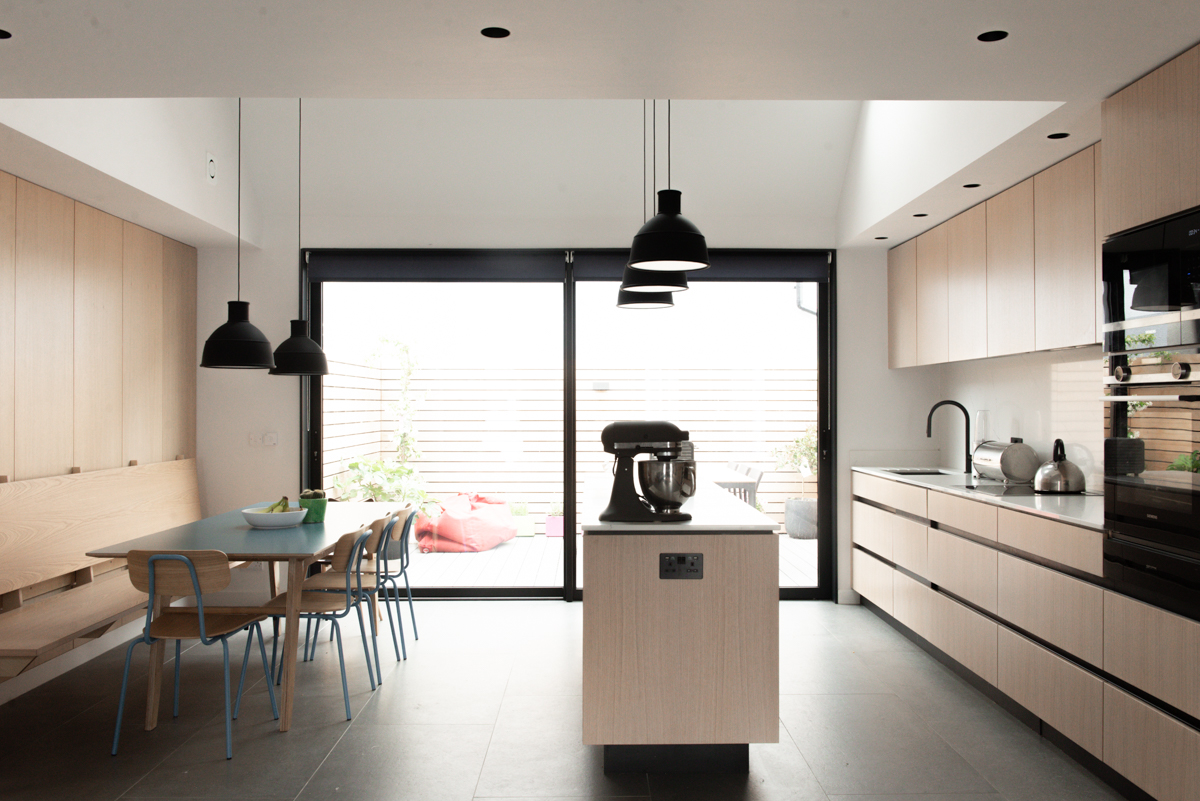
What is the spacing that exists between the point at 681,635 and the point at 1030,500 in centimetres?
182

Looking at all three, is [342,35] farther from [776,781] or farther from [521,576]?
[521,576]

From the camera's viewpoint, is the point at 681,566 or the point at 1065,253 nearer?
the point at 681,566

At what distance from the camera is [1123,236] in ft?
9.00

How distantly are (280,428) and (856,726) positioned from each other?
4052mm

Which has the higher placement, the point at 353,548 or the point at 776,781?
the point at 353,548

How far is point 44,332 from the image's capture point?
3.95 m

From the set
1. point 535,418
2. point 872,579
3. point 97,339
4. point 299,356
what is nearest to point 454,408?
point 535,418

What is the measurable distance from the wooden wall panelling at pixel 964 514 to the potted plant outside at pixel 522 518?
107 inches

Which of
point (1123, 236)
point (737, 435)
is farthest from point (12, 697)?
point (1123, 236)

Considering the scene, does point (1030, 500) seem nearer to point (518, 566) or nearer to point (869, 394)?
point (869, 394)

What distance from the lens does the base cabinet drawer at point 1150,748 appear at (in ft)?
7.87

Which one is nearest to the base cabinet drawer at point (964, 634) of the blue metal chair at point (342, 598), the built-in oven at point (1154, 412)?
the built-in oven at point (1154, 412)

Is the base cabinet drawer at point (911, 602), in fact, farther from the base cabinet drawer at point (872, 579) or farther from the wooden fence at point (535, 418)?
the wooden fence at point (535, 418)

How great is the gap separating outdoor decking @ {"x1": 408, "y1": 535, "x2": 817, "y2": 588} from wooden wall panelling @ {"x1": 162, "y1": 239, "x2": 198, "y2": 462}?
67.7 inches
